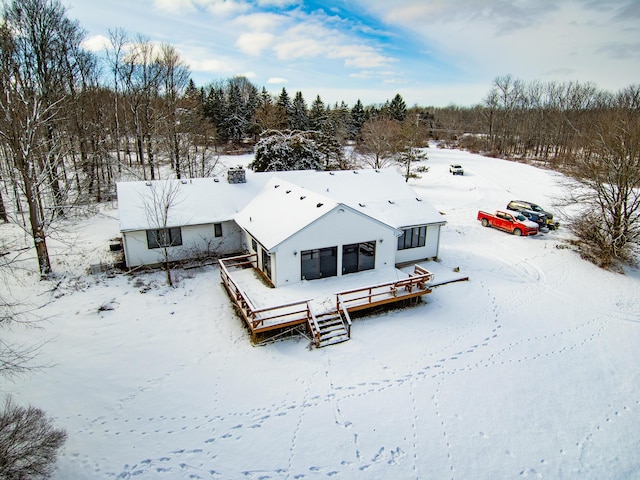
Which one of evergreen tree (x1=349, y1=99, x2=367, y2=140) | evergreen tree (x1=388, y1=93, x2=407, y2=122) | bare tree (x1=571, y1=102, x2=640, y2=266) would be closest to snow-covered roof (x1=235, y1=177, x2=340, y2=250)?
bare tree (x1=571, y1=102, x2=640, y2=266)

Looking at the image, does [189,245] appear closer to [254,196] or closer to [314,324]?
[254,196]

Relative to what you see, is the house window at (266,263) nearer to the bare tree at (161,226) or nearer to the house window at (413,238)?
the bare tree at (161,226)

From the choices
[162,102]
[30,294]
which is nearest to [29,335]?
[30,294]

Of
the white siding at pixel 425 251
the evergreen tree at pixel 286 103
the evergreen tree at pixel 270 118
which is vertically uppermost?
the evergreen tree at pixel 286 103

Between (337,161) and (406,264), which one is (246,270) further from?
(337,161)

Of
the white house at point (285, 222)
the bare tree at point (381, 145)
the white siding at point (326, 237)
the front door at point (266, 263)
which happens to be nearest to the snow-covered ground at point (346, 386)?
the front door at point (266, 263)

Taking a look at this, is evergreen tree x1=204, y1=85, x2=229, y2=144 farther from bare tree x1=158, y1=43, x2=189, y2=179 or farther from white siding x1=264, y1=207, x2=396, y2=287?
white siding x1=264, y1=207, x2=396, y2=287


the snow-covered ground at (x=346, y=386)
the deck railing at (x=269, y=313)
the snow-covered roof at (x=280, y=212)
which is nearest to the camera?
the snow-covered ground at (x=346, y=386)
